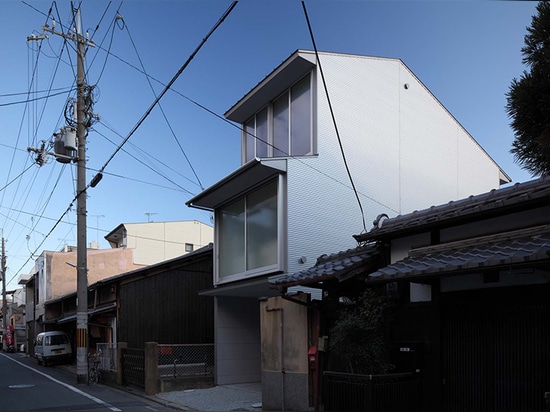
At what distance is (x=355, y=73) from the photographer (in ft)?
49.4

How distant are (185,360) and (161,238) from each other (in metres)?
27.5

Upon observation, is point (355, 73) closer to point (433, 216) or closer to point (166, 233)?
point (433, 216)

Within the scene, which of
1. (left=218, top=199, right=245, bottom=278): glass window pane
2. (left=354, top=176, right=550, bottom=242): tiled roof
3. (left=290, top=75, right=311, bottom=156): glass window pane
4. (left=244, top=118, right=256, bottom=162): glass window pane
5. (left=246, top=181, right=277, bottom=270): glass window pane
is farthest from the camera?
(left=244, top=118, right=256, bottom=162): glass window pane

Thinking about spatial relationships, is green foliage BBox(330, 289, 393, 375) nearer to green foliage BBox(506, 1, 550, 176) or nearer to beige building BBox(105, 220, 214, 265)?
green foliage BBox(506, 1, 550, 176)

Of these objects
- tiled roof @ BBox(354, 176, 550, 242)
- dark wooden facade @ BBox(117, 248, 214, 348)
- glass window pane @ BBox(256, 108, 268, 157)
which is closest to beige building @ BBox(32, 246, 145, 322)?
dark wooden facade @ BBox(117, 248, 214, 348)

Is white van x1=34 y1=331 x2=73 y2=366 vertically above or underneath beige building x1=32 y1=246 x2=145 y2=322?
underneath

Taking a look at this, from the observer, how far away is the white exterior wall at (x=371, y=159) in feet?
44.1

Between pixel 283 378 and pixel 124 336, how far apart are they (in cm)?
1042

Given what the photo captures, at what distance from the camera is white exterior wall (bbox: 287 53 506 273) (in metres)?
13.4

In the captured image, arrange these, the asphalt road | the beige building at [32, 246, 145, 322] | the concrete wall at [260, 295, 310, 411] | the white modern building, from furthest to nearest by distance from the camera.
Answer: the beige building at [32, 246, 145, 322]
the white modern building
the asphalt road
the concrete wall at [260, 295, 310, 411]

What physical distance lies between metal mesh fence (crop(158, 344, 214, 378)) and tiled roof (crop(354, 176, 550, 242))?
8.47 metres

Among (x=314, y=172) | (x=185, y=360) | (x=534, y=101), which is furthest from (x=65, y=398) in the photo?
(x=534, y=101)

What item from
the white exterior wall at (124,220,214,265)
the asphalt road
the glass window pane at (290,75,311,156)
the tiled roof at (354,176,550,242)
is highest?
the glass window pane at (290,75,311,156)

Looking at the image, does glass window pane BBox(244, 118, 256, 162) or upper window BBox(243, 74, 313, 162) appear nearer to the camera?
upper window BBox(243, 74, 313, 162)
